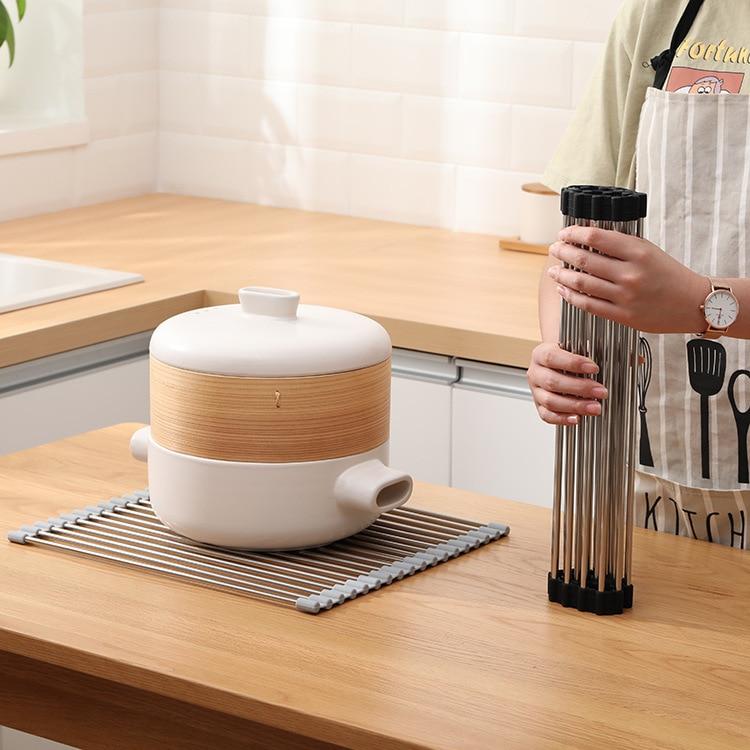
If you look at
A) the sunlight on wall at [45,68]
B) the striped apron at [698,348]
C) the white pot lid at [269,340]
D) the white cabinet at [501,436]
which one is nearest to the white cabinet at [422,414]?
the white cabinet at [501,436]

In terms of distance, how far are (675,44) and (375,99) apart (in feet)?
5.77

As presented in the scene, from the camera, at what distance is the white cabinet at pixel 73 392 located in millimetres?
2326

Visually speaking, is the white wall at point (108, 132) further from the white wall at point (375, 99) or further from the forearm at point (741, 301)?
the forearm at point (741, 301)

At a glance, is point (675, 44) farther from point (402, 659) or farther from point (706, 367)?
point (402, 659)

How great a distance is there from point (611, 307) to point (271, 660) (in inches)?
15.1

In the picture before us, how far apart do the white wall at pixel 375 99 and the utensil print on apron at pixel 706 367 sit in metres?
1.55

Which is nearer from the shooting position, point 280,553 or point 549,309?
point 280,553

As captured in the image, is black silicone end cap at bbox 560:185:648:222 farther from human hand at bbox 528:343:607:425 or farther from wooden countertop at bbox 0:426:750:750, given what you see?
wooden countertop at bbox 0:426:750:750

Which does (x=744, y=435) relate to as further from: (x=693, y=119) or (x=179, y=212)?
(x=179, y=212)

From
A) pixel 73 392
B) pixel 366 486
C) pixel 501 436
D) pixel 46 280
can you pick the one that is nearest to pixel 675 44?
pixel 366 486

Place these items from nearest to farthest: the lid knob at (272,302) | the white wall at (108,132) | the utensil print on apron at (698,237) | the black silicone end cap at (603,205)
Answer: the black silicone end cap at (603,205), the lid knob at (272,302), the utensil print on apron at (698,237), the white wall at (108,132)

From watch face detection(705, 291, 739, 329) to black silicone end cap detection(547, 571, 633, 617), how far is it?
0.24 m

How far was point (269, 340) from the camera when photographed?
1274 mm

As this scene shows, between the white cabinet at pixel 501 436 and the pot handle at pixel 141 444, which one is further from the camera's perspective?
the white cabinet at pixel 501 436
